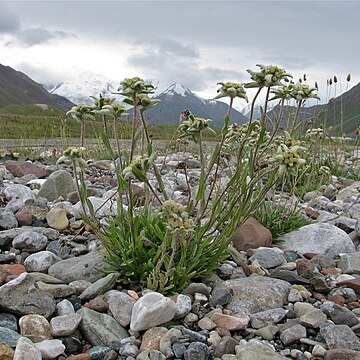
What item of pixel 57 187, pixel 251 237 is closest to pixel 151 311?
pixel 251 237

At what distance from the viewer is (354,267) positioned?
392cm

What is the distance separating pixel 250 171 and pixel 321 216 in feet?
9.42

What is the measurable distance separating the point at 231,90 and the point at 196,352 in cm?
149

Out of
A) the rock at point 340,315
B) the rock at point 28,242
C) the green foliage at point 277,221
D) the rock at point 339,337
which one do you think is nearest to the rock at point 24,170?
the rock at point 28,242

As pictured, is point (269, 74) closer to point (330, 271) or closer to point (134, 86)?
point (134, 86)

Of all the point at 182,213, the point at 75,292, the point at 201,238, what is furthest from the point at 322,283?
the point at 75,292

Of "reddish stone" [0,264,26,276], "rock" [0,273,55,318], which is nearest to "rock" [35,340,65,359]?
"rock" [0,273,55,318]

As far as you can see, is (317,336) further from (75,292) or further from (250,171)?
(75,292)

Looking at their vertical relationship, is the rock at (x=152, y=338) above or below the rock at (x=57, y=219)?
below

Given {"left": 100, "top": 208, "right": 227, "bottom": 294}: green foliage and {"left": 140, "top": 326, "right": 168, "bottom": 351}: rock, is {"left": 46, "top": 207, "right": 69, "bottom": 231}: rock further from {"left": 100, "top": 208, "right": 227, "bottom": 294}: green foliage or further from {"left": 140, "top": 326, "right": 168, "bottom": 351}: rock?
{"left": 140, "top": 326, "right": 168, "bottom": 351}: rock

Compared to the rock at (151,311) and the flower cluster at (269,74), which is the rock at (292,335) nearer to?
the rock at (151,311)

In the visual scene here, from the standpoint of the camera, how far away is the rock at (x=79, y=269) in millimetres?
3395

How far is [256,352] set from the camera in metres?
2.50

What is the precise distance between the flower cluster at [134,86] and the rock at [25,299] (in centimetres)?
123
